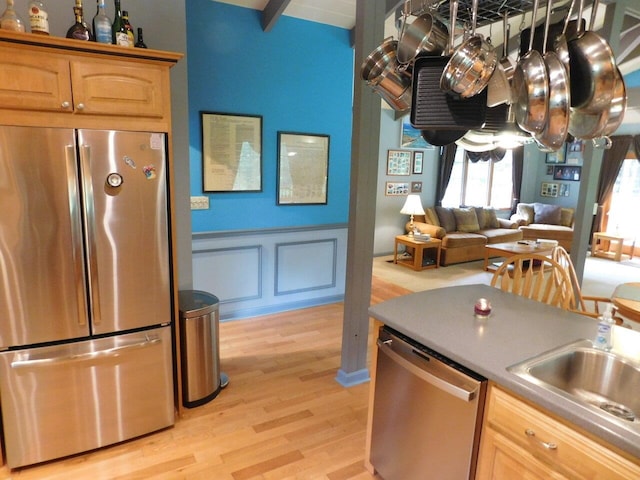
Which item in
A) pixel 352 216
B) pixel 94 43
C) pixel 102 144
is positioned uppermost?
pixel 94 43

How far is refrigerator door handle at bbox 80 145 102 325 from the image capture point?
195 cm

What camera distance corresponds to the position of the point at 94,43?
74.9 inches

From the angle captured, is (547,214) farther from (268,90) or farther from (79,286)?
(79,286)

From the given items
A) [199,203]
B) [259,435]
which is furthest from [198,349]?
[199,203]

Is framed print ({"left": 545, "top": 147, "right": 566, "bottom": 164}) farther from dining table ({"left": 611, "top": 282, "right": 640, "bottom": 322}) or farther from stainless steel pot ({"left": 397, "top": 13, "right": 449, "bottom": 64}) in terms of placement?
stainless steel pot ({"left": 397, "top": 13, "right": 449, "bottom": 64})

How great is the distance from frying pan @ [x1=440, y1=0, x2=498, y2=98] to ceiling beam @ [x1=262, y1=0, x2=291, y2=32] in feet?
7.40

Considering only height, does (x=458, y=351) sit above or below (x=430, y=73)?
below

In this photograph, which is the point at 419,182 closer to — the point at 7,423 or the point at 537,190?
the point at 537,190

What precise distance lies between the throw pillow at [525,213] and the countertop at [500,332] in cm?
681

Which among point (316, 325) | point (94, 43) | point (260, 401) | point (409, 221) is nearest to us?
point (94, 43)

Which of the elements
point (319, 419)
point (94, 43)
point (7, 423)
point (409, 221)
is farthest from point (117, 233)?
point (409, 221)

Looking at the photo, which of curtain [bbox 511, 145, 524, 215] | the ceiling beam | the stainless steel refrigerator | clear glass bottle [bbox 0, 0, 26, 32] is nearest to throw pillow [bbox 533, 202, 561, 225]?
curtain [bbox 511, 145, 524, 215]

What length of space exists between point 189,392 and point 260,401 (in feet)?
1.52

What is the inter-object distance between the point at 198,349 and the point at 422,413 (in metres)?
1.50
